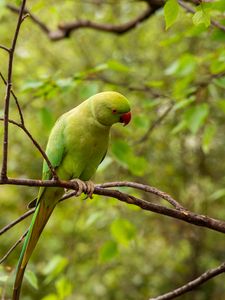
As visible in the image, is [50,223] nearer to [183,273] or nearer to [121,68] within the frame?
[183,273]

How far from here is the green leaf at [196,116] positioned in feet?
8.52

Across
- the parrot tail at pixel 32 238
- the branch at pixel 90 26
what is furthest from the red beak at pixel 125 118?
the branch at pixel 90 26

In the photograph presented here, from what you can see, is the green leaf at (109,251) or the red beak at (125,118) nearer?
the red beak at (125,118)

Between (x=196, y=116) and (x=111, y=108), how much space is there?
0.76 metres

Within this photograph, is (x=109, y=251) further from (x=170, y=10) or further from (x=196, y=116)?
(x=170, y=10)

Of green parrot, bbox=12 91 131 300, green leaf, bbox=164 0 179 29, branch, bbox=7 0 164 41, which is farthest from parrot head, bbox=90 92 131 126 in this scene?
branch, bbox=7 0 164 41

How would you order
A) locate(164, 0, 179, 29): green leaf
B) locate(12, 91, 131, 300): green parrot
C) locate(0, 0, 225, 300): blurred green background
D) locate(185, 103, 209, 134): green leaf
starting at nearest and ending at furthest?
1. locate(164, 0, 179, 29): green leaf
2. locate(12, 91, 131, 300): green parrot
3. locate(185, 103, 209, 134): green leaf
4. locate(0, 0, 225, 300): blurred green background

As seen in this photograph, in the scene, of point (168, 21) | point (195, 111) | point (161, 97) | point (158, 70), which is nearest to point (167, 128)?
point (158, 70)

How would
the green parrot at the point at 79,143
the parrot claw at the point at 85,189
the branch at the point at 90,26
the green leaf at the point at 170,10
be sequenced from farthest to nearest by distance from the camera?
1. the branch at the point at 90,26
2. the green parrot at the point at 79,143
3. the parrot claw at the point at 85,189
4. the green leaf at the point at 170,10

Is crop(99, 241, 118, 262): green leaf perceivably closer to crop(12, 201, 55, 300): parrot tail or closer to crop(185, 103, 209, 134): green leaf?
crop(12, 201, 55, 300): parrot tail

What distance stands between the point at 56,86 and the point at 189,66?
70 centimetres

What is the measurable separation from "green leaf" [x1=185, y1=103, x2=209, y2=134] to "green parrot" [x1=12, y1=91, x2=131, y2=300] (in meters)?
0.63

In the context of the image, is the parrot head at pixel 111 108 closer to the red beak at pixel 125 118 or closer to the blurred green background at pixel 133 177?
the red beak at pixel 125 118

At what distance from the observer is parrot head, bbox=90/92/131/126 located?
1.97m
